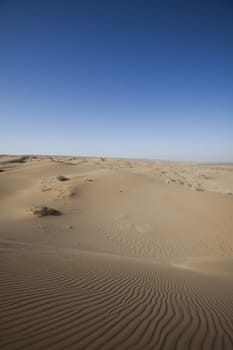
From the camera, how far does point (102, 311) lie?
359 cm

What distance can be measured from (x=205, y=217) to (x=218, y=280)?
8.70 metres

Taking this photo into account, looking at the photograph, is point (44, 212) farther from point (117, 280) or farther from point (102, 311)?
point (102, 311)

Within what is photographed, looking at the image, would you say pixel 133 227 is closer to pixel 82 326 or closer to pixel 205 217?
pixel 205 217

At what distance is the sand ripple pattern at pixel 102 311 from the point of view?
282 centimetres

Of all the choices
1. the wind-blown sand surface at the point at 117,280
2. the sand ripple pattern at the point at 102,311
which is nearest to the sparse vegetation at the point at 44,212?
the wind-blown sand surface at the point at 117,280

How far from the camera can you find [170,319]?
3.67 meters

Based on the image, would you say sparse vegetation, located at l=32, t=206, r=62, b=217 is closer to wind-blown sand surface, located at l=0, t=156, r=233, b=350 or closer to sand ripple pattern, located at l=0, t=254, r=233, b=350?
wind-blown sand surface, located at l=0, t=156, r=233, b=350

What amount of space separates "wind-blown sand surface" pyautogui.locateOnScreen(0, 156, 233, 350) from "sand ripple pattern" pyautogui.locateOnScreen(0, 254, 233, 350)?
0.05 ft

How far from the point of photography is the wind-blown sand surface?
2994mm

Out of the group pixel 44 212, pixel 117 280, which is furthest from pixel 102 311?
pixel 44 212

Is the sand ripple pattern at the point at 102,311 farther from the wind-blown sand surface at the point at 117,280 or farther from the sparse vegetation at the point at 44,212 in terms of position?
the sparse vegetation at the point at 44,212

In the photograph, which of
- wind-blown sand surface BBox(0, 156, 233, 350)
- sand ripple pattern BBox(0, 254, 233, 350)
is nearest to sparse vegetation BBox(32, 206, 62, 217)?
wind-blown sand surface BBox(0, 156, 233, 350)

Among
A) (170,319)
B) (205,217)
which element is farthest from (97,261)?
(205,217)

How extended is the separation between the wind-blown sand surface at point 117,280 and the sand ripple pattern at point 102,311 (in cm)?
2
